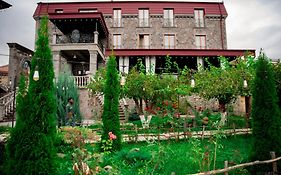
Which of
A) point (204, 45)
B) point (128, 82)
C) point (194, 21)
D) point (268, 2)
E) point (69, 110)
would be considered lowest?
point (69, 110)

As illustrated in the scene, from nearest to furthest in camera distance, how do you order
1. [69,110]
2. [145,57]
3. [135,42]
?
[69,110] → [145,57] → [135,42]

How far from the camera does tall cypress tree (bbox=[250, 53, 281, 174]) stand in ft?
18.1

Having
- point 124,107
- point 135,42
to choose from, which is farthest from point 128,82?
point 135,42

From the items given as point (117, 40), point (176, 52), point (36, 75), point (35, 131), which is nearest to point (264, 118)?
point (35, 131)

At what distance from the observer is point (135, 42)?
2483 centimetres

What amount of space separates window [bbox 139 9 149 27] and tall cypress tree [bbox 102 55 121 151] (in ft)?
58.5

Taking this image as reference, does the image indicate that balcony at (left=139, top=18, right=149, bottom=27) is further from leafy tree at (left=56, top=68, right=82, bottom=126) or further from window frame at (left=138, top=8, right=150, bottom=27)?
leafy tree at (left=56, top=68, right=82, bottom=126)

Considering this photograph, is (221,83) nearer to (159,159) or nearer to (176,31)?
(159,159)

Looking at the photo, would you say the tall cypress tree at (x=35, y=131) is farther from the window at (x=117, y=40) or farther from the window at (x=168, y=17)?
the window at (x=168, y=17)

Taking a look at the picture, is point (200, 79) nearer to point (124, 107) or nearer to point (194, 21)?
point (124, 107)

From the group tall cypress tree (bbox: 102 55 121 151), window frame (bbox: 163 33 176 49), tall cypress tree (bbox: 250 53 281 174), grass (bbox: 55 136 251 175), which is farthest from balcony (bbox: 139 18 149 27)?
tall cypress tree (bbox: 250 53 281 174)

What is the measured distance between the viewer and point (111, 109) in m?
7.90

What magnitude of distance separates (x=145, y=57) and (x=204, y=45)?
756cm

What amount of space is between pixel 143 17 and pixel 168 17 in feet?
8.69
